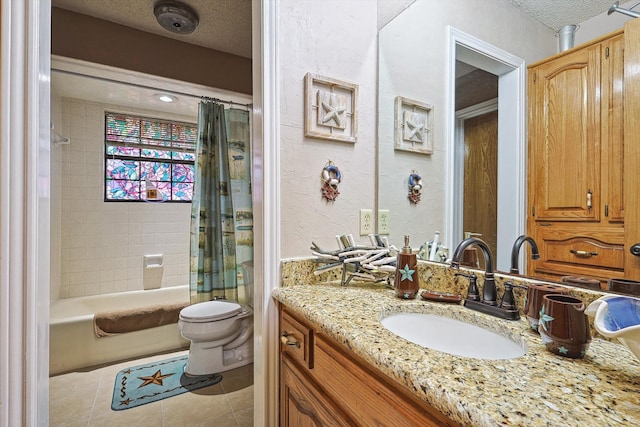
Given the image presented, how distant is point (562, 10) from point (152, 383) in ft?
9.16

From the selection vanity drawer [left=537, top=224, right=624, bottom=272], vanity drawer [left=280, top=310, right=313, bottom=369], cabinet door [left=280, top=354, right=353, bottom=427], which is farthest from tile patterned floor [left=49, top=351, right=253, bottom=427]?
vanity drawer [left=537, top=224, right=624, bottom=272]

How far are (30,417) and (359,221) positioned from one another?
130 centimetres

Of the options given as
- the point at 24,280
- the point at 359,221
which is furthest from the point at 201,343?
the point at 359,221

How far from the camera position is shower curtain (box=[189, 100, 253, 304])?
8.07 ft

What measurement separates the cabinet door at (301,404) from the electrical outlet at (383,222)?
27.7 inches

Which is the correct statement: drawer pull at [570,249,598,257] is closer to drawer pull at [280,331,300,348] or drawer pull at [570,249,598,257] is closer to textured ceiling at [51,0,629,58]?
drawer pull at [280,331,300,348]

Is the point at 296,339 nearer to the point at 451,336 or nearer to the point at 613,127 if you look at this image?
the point at 451,336

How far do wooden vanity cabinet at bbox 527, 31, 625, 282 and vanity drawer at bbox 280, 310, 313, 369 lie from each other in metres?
0.69

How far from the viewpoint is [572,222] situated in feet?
2.44

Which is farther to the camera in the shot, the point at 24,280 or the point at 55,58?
the point at 55,58

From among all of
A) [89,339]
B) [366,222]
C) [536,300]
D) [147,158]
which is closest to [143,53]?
[147,158]

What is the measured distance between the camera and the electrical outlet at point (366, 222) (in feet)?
4.47

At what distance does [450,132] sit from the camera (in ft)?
3.73

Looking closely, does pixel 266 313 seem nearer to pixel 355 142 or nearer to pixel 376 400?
pixel 376 400
